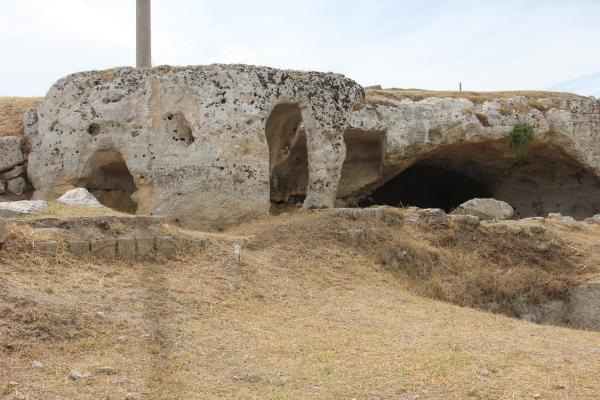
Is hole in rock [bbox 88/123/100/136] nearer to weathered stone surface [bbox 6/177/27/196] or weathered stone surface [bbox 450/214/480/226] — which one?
weathered stone surface [bbox 6/177/27/196]

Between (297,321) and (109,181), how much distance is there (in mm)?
7334

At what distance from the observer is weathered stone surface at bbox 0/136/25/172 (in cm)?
1345

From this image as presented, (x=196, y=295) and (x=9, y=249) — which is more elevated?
(x=9, y=249)

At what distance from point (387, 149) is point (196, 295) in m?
8.70

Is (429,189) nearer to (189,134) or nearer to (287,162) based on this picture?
(287,162)

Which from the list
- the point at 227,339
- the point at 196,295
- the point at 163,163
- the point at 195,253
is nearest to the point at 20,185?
the point at 163,163

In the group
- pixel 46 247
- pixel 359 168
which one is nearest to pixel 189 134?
pixel 46 247

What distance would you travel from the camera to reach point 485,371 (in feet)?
19.4

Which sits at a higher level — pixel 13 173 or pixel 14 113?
pixel 14 113

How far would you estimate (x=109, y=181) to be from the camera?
13656mm

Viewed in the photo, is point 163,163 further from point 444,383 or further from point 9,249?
point 444,383

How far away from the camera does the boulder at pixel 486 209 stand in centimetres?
1483

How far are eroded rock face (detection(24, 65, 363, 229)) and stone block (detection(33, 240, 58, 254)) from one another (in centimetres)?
395

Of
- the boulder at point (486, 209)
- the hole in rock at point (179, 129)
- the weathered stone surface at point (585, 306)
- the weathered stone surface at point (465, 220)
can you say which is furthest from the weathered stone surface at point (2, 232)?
the boulder at point (486, 209)
